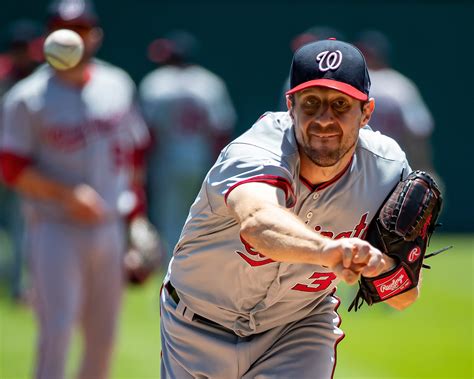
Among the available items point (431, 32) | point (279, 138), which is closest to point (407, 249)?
point (279, 138)

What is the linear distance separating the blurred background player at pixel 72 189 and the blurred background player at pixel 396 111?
4771 millimetres

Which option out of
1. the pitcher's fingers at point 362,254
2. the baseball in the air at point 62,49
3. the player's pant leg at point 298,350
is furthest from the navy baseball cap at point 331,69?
the baseball in the air at point 62,49

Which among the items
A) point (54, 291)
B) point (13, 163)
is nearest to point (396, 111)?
point (13, 163)

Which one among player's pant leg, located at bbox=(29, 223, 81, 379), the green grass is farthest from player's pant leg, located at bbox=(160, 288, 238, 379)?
the green grass

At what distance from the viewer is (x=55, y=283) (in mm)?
5801

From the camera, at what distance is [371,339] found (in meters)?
9.20

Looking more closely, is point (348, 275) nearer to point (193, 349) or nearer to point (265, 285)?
point (265, 285)

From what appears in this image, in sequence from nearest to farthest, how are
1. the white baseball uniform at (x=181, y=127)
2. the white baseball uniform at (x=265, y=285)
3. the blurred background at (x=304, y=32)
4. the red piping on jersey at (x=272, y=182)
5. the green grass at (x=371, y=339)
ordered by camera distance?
the red piping on jersey at (x=272, y=182) < the white baseball uniform at (x=265, y=285) < the green grass at (x=371, y=339) < the white baseball uniform at (x=181, y=127) < the blurred background at (x=304, y=32)

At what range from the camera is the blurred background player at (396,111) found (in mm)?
10734

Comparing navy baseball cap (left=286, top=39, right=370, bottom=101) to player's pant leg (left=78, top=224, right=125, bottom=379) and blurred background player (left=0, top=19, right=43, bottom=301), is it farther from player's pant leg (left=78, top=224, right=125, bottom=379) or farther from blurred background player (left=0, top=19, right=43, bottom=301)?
blurred background player (left=0, top=19, right=43, bottom=301)

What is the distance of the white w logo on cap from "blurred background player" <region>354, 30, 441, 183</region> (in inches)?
268

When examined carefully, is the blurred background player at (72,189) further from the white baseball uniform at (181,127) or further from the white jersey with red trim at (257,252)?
the white baseball uniform at (181,127)

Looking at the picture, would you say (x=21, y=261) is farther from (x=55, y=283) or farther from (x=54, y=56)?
(x=54, y=56)

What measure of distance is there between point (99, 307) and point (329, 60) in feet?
9.46
